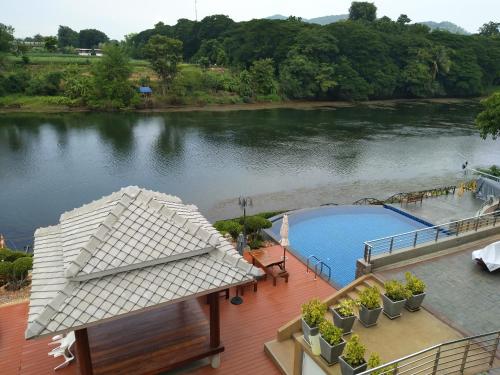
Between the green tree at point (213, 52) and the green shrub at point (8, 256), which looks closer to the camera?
the green shrub at point (8, 256)

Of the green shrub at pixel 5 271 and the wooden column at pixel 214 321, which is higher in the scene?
the wooden column at pixel 214 321

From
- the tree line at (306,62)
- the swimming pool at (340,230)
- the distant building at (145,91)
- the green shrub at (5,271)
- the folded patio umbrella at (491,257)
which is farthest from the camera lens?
the tree line at (306,62)

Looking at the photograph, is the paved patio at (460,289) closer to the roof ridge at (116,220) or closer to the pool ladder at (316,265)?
the pool ladder at (316,265)

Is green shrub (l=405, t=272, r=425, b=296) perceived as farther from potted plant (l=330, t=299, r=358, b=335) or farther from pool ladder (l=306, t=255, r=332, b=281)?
pool ladder (l=306, t=255, r=332, b=281)

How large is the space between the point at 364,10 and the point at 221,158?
334ft

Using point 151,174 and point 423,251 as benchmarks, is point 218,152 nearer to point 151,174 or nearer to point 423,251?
point 151,174

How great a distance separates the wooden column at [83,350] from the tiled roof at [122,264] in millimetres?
726

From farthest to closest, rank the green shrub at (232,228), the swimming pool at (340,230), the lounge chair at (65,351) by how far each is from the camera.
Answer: the green shrub at (232,228)
the swimming pool at (340,230)
the lounge chair at (65,351)

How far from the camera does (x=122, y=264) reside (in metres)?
7.34

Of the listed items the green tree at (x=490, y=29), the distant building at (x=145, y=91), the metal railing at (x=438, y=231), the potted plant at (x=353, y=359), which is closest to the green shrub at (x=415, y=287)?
the metal railing at (x=438, y=231)

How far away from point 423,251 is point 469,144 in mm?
37520

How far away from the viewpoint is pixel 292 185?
2786 centimetres

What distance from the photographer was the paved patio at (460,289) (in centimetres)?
876

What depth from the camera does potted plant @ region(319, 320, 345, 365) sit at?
681cm
